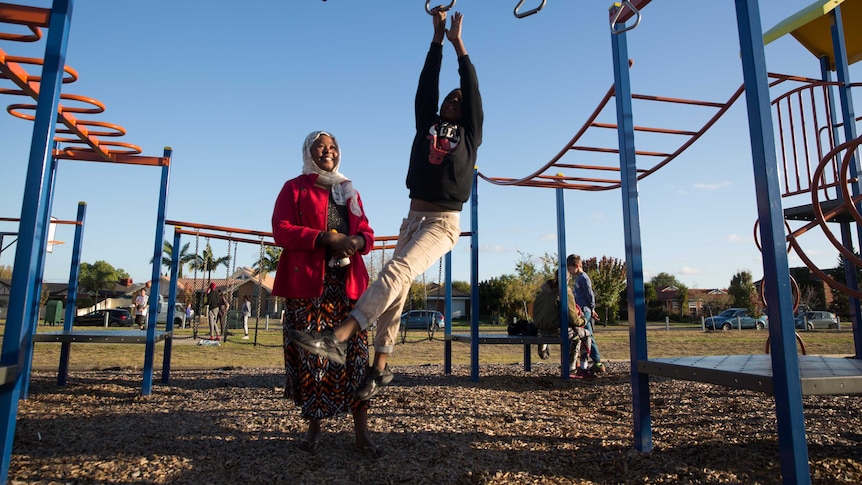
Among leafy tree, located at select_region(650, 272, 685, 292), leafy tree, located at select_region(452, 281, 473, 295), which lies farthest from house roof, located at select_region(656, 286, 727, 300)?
leafy tree, located at select_region(452, 281, 473, 295)

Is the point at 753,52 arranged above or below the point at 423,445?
above

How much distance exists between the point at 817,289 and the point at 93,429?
4728 cm

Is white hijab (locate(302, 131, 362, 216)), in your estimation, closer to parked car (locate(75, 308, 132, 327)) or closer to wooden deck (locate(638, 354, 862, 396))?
wooden deck (locate(638, 354, 862, 396))

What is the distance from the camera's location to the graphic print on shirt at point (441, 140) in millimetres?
2850

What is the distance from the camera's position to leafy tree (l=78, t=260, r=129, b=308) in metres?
54.2

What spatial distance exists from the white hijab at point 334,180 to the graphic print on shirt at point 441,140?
535 mm

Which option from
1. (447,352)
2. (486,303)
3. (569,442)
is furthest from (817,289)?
(569,442)

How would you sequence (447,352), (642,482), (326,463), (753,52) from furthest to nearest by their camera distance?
(447,352) < (326,463) < (642,482) < (753,52)

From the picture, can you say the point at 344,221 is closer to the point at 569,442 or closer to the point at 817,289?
the point at 569,442

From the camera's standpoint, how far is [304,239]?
2.76 m

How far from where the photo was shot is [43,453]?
274cm

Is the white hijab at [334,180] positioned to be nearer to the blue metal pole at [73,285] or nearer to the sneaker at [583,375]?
the blue metal pole at [73,285]

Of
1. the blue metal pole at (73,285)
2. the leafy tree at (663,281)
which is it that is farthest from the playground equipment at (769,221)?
the leafy tree at (663,281)

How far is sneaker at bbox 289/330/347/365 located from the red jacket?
423 millimetres
